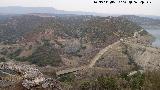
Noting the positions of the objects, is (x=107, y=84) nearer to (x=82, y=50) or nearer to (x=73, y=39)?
(x=82, y=50)

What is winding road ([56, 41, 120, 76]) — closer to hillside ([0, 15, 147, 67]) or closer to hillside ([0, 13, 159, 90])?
hillside ([0, 13, 159, 90])

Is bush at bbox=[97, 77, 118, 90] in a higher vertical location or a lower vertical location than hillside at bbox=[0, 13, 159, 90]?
higher

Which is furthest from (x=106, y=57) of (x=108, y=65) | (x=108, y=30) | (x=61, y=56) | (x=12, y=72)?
(x=12, y=72)

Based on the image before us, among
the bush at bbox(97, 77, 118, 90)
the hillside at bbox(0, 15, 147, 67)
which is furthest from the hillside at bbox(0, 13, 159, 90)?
the bush at bbox(97, 77, 118, 90)

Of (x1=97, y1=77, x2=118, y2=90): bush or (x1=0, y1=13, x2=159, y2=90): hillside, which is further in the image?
(x1=0, y1=13, x2=159, y2=90): hillside

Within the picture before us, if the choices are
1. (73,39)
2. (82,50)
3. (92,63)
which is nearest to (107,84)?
(92,63)

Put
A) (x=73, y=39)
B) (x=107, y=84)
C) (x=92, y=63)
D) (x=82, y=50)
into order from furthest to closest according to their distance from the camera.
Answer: (x=73, y=39), (x=82, y=50), (x=92, y=63), (x=107, y=84)

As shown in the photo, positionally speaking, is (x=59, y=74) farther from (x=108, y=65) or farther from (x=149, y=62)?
(x=149, y=62)

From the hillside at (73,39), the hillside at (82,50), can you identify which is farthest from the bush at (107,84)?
the hillside at (73,39)

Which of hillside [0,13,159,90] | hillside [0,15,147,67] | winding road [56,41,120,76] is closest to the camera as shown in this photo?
winding road [56,41,120,76]

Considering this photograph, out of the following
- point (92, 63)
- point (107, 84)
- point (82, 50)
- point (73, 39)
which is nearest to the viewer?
point (107, 84)

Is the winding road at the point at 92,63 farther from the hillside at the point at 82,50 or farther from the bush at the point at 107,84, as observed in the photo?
the bush at the point at 107,84
